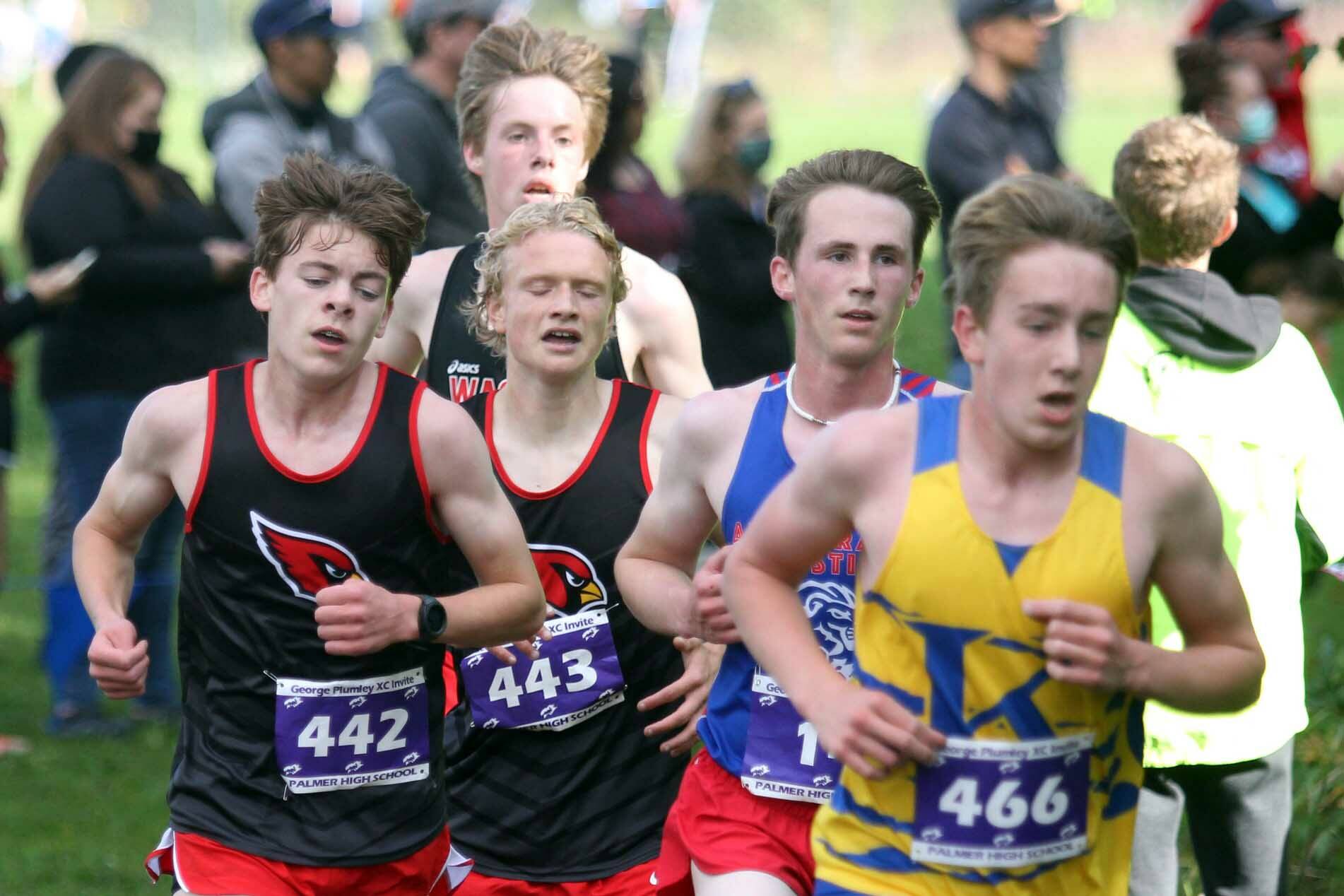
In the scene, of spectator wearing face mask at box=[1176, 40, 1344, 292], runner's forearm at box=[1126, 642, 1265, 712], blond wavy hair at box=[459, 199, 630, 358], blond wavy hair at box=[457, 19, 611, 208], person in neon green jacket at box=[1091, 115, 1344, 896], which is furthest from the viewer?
spectator wearing face mask at box=[1176, 40, 1344, 292]

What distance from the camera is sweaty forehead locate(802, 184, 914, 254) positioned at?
374 cm

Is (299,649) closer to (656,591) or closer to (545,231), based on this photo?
(656,591)

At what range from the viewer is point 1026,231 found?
9.89 ft

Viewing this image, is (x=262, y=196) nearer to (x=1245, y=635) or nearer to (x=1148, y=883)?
(x=1245, y=635)

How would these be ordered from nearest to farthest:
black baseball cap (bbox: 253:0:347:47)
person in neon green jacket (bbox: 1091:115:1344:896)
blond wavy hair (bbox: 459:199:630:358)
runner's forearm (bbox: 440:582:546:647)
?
runner's forearm (bbox: 440:582:546:647) < blond wavy hair (bbox: 459:199:630:358) < person in neon green jacket (bbox: 1091:115:1344:896) < black baseball cap (bbox: 253:0:347:47)

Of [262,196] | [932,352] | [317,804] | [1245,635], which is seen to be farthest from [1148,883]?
[932,352]

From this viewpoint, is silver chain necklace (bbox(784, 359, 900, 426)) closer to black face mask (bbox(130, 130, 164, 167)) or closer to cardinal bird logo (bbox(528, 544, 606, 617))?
cardinal bird logo (bbox(528, 544, 606, 617))

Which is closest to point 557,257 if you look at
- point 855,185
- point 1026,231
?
point 855,185

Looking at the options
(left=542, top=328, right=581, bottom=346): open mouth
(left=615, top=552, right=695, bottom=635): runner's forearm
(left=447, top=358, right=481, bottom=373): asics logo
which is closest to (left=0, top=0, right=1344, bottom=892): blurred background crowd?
(left=447, top=358, right=481, bottom=373): asics logo

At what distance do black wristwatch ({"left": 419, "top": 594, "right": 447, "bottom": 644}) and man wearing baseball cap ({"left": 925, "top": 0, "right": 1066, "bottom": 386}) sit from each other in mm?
4582

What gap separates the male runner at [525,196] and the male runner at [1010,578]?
189cm

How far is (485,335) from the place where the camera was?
15.5ft

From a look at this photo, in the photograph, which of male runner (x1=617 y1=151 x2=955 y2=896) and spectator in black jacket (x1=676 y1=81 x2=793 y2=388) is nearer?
male runner (x1=617 y1=151 x2=955 y2=896)

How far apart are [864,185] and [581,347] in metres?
0.88
